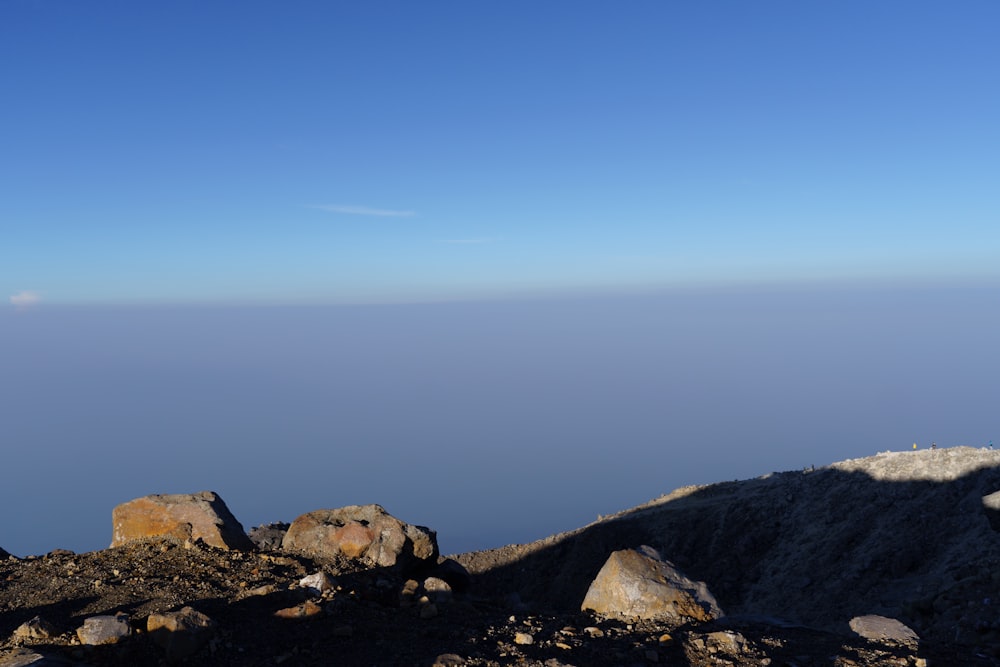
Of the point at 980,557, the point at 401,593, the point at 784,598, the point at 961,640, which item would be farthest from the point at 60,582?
the point at 980,557

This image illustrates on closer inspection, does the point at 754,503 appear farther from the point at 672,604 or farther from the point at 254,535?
the point at 254,535

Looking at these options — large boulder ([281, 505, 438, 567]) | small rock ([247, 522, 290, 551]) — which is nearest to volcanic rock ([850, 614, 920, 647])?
large boulder ([281, 505, 438, 567])

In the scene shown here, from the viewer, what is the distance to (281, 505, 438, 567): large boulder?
35.9ft

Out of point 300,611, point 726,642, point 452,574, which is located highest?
point 300,611

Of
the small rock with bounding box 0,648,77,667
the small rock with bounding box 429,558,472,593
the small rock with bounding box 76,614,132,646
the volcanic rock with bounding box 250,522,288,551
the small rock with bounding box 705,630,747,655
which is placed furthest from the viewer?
the volcanic rock with bounding box 250,522,288,551

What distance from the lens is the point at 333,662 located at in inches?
272

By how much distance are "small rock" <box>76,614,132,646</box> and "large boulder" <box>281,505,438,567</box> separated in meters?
4.14

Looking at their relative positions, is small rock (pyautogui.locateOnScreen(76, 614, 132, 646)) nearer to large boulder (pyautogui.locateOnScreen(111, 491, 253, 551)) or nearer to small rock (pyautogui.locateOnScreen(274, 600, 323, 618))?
small rock (pyautogui.locateOnScreen(274, 600, 323, 618))

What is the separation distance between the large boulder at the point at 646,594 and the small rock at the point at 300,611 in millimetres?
4286

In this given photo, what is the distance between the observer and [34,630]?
6887 mm

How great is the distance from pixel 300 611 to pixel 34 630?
8.87 feet

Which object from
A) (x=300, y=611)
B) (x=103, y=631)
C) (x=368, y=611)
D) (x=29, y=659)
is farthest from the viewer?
(x=368, y=611)

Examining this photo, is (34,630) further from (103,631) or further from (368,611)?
(368,611)

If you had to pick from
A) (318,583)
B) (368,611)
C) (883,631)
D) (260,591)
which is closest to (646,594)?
(883,631)
